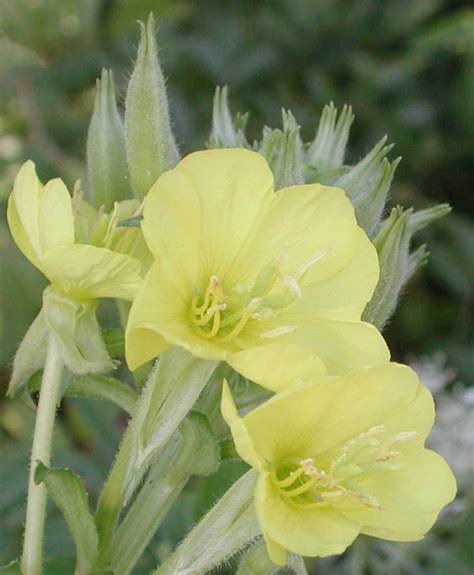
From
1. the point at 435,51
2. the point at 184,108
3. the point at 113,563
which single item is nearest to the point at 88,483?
the point at 113,563

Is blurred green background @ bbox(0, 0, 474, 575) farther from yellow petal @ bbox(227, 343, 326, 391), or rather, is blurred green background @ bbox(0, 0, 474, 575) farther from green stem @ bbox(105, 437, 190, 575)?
yellow petal @ bbox(227, 343, 326, 391)

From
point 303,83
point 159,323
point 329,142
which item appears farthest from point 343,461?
point 303,83

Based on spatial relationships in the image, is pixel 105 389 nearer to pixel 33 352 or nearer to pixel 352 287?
pixel 33 352

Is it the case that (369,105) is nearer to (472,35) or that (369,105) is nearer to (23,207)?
(472,35)

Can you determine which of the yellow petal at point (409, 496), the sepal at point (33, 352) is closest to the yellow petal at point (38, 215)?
the sepal at point (33, 352)

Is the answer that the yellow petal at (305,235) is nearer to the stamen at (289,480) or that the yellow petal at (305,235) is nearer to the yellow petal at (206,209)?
the yellow petal at (206,209)

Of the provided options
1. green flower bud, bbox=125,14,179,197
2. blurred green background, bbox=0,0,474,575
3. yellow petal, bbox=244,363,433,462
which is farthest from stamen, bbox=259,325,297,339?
blurred green background, bbox=0,0,474,575

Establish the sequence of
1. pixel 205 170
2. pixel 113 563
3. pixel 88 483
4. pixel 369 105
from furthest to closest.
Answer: pixel 369 105 < pixel 88 483 < pixel 113 563 < pixel 205 170
